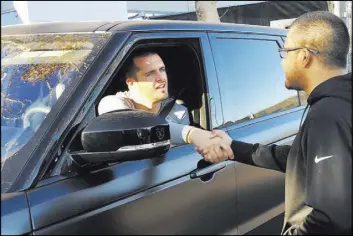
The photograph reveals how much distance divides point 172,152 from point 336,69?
0.92 m

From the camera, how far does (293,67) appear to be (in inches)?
75.2

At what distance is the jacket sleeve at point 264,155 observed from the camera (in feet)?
7.46

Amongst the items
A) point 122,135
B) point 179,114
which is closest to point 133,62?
point 179,114

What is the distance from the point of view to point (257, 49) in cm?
350

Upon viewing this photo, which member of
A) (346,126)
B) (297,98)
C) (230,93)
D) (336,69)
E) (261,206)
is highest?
(336,69)

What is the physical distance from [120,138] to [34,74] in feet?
2.08

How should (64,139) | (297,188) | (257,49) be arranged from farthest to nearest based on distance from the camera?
(257,49) < (64,139) < (297,188)

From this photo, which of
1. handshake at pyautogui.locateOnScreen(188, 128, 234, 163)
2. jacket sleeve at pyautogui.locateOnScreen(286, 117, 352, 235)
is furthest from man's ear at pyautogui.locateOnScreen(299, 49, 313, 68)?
handshake at pyautogui.locateOnScreen(188, 128, 234, 163)

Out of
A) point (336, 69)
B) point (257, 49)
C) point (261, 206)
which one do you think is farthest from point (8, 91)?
point (257, 49)

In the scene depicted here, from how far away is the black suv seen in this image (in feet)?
6.02

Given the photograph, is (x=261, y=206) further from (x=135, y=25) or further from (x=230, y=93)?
(x=135, y=25)

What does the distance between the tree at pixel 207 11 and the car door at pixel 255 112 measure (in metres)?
4.75

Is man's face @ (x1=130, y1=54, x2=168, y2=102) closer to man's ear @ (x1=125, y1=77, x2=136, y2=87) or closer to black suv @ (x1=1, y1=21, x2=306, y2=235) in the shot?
man's ear @ (x1=125, y1=77, x2=136, y2=87)

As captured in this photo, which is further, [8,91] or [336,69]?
[8,91]
